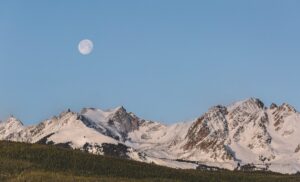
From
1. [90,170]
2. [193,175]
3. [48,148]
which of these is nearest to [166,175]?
[193,175]

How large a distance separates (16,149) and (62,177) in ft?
68.5

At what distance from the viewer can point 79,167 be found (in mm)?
83625

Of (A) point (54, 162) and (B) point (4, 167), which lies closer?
(B) point (4, 167)

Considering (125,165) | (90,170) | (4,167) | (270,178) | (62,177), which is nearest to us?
(62,177)

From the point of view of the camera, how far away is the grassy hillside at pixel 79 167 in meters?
76.1

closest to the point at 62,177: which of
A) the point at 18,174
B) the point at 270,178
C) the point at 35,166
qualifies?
the point at 18,174

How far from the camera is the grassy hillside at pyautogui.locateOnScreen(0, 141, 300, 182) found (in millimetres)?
76125

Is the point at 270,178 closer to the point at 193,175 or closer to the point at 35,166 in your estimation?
the point at 193,175

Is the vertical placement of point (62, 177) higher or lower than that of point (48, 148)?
lower

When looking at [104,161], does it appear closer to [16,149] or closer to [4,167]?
[16,149]

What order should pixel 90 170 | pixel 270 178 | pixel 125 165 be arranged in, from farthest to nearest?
pixel 270 178, pixel 125 165, pixel 90 170

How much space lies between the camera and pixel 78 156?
89312 mm

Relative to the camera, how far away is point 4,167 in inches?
2913

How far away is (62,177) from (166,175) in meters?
20.6
